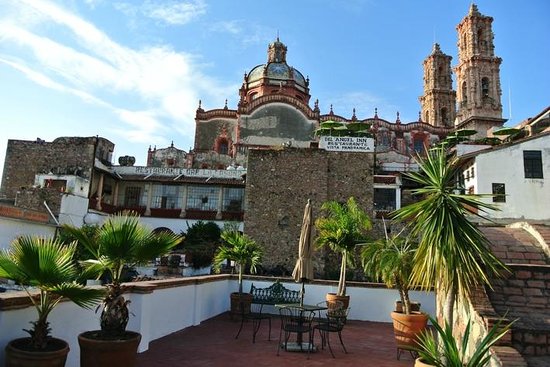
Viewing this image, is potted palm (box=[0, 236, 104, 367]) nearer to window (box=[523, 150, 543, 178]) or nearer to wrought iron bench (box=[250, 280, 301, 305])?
wrought iron bench (box=[250, 280, 301, 305])

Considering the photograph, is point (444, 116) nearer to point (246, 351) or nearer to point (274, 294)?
point (274, 294)

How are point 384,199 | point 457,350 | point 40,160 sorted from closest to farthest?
point 457,350 → point 384,199 → point 40,160

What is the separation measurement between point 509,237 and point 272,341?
16.9ft

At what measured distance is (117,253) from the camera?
18.6 feet

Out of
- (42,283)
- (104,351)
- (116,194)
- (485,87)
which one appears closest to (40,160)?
(116,194)

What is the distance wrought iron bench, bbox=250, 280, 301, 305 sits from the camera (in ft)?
43.2

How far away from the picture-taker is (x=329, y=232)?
14.4 metres

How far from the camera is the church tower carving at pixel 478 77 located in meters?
42.6

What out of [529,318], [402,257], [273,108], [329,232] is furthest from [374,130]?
[529,318]

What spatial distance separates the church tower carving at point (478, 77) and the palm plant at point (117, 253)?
41854mm

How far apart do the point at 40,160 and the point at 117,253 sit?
29.1m

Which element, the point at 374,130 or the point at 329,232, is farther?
the point at 374,130

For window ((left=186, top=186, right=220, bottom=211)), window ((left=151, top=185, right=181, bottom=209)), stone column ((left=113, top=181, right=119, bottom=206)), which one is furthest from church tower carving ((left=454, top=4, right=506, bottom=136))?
stone column ((left=113, top=181, right=119, bottom=206))

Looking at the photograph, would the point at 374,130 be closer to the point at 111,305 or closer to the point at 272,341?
the point at 272,341
